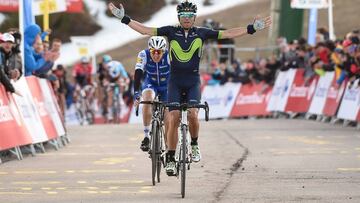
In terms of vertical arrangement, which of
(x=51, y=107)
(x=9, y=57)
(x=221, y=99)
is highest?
(x=9, y=57)

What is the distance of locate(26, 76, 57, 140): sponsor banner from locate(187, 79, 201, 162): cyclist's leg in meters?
7.25

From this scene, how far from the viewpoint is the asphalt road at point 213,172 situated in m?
12.6

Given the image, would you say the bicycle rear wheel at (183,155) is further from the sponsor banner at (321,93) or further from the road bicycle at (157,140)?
the sponsor banner at (321,93)

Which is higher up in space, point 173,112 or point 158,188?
point 173,112

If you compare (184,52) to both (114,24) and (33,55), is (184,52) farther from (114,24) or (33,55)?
(114,24)

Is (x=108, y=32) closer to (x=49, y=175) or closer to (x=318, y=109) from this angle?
(x=318, y=109)

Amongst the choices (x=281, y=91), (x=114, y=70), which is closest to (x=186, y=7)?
(x=281, y=91)

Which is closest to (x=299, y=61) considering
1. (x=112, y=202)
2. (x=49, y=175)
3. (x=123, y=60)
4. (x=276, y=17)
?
(x=276, y=17)

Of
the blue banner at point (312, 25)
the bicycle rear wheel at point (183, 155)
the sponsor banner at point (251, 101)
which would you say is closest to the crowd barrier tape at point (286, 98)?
the sponsor banner at point (251, 101)

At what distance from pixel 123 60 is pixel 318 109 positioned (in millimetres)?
27763

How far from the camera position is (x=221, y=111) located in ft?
115

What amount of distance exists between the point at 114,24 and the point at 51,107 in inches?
1803

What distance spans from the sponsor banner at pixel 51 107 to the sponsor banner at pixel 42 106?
22 cm

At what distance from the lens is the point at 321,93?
29.1m
